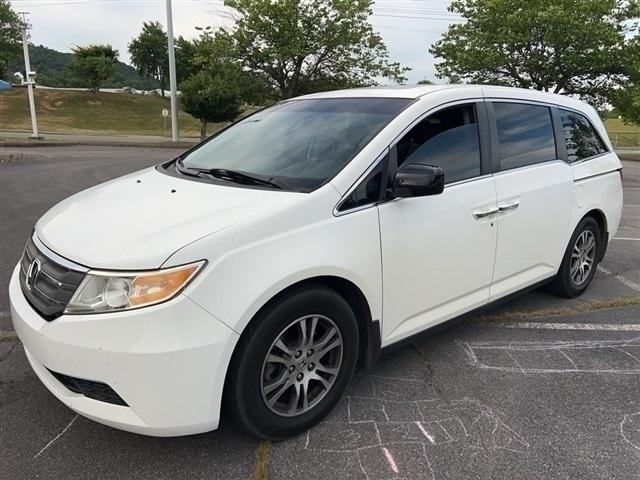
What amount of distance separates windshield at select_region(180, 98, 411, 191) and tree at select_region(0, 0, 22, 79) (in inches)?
1961

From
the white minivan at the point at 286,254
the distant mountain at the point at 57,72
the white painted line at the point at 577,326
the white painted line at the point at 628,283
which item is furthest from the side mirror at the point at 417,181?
the distant mountain at the point at 57,72

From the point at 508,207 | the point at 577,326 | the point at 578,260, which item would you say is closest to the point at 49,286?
the point at 508,207

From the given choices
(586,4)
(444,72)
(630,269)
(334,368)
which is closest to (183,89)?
(444,72)

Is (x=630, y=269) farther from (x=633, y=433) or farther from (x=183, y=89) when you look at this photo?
(x=183, y=89)

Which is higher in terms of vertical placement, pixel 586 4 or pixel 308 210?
pixel 586 4

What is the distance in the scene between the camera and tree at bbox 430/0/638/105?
63.1 feet

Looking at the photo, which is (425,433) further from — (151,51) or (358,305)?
(151,51)

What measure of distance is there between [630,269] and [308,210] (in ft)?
15.4

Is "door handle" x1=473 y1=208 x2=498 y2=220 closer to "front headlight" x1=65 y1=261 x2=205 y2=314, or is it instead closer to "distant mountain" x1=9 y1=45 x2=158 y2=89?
"front headlight" x1=65 y1=261 x2=205 y2=314

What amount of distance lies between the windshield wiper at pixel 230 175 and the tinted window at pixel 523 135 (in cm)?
169

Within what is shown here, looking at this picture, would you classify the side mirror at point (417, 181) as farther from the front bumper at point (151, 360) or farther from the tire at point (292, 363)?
the front bumper at point (151, 360)

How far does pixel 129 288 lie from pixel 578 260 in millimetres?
3869

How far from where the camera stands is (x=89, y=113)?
49000mm

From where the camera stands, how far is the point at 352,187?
9.07 ft
